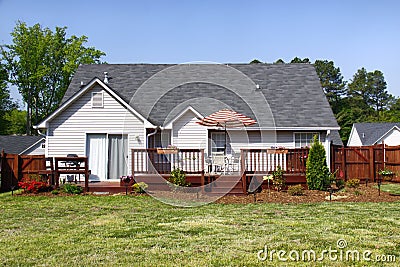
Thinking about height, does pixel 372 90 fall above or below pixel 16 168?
above

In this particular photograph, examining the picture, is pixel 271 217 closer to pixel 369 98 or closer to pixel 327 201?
pixel 327 201

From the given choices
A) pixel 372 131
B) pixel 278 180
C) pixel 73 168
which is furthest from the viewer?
pixel 372 131

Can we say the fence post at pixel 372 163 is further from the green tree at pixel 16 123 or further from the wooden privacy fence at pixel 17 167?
the green tree at pixel 16 123

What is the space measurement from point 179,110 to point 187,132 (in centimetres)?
128

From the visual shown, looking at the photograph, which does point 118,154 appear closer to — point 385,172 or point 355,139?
point 385,172

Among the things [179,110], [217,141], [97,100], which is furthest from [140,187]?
[179,110]

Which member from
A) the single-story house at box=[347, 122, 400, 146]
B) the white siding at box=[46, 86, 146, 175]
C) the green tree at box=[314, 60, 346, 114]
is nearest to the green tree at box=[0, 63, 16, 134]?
the white siding at box=[46, 86, 146, 175]

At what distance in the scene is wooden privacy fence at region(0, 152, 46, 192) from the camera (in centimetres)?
1725

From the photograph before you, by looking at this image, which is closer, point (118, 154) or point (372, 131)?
point (118, 154)

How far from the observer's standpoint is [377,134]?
40.0m

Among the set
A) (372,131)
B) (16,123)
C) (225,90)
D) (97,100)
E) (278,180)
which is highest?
(16,123)

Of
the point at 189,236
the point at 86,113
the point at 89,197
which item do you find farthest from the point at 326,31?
the point at 189,236

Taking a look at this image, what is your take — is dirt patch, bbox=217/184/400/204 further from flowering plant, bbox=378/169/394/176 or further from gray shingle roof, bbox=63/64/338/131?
gray shingle roof, bbox=63/64/338/131

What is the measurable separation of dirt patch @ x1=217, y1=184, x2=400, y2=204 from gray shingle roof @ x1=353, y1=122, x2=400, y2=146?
2676 centimetres
